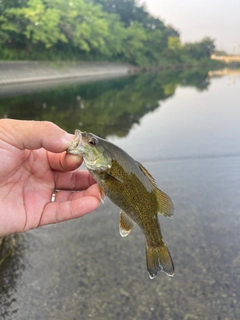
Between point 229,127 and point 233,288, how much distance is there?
11090 mm

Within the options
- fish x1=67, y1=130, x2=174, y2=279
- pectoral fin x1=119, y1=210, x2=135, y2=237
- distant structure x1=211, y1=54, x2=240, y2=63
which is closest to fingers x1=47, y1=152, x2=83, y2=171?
fish x1=67, y1=130, x2=174, y2=279

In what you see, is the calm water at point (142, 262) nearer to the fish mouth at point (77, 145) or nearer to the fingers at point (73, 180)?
the fingers at point (73, 180)

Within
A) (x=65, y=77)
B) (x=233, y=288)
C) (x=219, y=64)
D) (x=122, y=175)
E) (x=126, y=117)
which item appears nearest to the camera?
(x=122, y=175)

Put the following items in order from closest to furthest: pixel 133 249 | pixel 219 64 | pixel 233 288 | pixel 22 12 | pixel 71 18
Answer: pixel 233 288 < pixel 133 249 < pixel 22 12 < pixel 71 18 < pixel 219 64

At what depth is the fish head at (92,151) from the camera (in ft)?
8.28

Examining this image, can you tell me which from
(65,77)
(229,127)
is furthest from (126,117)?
(65,77)

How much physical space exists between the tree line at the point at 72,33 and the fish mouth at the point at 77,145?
117ft

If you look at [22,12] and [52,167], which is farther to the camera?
[22,12]

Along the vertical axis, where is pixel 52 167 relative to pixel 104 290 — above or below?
above

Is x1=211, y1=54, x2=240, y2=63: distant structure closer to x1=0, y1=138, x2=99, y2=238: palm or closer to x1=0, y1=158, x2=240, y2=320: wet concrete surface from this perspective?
x1=0, y1=158, x2=240, y2=320: wet concrete surface

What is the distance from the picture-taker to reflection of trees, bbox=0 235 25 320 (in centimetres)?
475

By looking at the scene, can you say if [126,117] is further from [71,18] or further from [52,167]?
[71,18]

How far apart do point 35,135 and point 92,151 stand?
494 mm

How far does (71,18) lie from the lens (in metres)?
46.6
